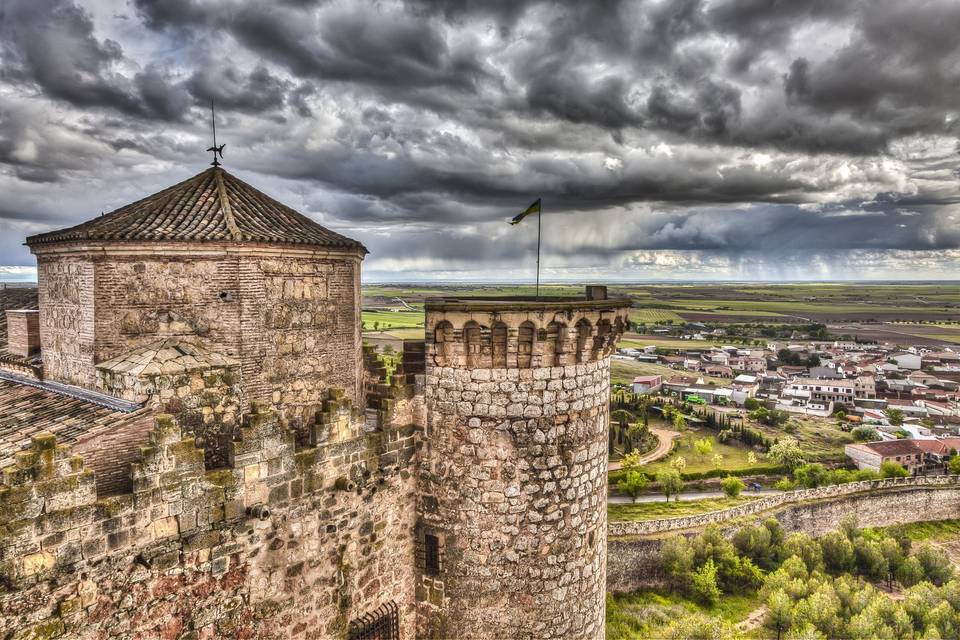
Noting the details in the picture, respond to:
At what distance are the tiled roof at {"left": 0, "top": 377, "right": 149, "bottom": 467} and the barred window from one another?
5.20m

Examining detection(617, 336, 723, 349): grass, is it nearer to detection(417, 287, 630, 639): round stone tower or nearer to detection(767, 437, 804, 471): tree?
detection(767, 437, 804, 471): tree

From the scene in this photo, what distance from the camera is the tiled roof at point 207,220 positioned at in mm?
10625

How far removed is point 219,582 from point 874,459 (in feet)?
263

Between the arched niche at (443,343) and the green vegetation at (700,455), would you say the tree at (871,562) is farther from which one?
the arched niche at (443,343)

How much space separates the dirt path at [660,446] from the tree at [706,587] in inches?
925

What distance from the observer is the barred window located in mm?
9594

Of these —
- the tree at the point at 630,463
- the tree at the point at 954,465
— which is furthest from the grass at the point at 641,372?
the tree at the point at 630,463

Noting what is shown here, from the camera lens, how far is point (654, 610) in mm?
37750

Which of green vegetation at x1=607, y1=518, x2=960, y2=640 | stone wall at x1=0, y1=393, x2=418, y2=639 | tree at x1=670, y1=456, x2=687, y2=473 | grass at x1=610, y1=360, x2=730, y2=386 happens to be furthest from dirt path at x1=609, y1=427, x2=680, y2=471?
stone wall at x1=0, y1=393, x2=418, y2=639

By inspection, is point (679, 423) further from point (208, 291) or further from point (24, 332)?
point (24, 332)

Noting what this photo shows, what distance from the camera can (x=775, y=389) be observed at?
110625 millimetres

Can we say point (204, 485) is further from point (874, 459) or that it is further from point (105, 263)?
point (874, 459)

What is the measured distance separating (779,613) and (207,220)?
40.3m

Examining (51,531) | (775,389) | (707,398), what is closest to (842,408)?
(775,389)
